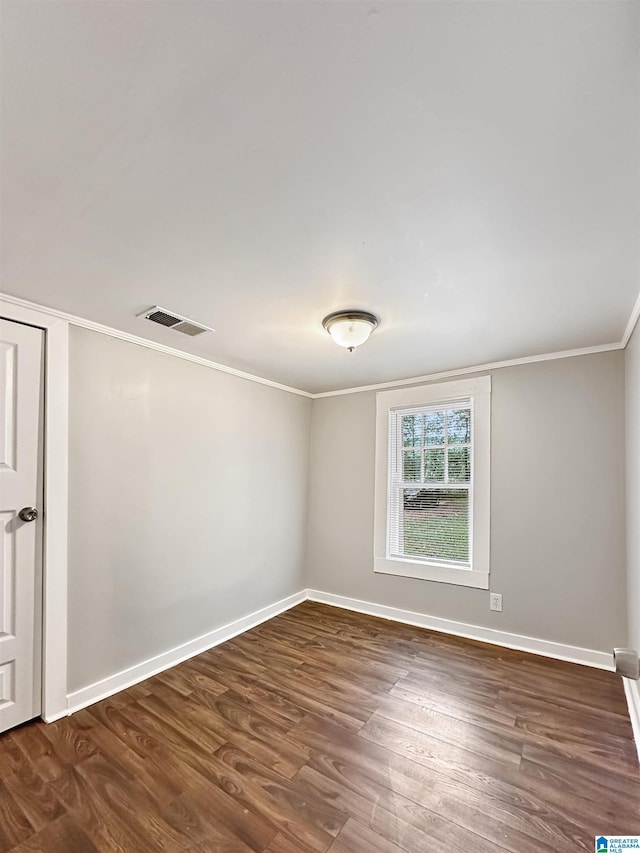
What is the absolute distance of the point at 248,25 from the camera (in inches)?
32.1

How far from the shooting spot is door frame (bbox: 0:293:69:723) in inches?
84.6

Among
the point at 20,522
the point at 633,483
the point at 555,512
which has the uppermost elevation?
the point at 633,483

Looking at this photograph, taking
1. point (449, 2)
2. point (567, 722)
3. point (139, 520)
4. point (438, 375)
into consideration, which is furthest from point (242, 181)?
point (567, 722)

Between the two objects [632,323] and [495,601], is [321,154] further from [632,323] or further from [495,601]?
[495,601]

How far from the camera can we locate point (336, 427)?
4199mm

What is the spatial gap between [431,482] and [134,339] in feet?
8.89

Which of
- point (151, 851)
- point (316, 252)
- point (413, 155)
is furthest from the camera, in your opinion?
point (316, 252)

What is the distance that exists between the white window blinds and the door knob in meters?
2.79

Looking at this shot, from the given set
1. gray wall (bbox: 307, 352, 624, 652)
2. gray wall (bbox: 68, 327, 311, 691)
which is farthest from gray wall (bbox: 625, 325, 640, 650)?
gray wall (bbox: 68, 327, 311, 691)

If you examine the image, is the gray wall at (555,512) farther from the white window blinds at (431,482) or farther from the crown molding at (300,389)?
the white window blinds at (431,482)

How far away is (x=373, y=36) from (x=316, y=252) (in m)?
0.84

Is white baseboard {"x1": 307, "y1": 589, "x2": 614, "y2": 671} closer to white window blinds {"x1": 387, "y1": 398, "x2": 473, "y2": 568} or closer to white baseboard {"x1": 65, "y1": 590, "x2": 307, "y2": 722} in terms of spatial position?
white window blinds {"x1": 387, "y1": 398, "x2": 473, "y2": 568}

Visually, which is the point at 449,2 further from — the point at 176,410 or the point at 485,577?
the point at 485,577

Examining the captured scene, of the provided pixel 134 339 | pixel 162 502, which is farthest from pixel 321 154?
pixel 162 502
